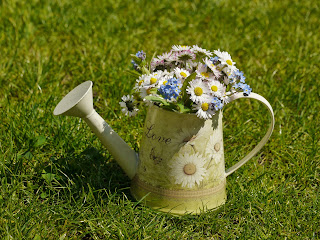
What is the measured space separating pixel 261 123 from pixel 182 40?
1.22 metres

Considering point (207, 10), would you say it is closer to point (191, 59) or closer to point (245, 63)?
point (245, 63)

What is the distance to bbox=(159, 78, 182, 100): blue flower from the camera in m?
1.55

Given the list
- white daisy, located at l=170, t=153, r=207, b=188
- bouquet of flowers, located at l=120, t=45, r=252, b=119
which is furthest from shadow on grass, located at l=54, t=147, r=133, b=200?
bouquet of flowers, located at l=120, t=45, r=252, b=119

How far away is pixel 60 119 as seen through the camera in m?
2.23

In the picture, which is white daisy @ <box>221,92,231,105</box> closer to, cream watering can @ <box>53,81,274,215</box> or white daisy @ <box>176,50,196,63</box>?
cream watering can @ <box>53,81,274,215</box>

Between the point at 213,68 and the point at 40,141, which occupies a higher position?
the point at 213,68

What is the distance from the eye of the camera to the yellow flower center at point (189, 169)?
1718mm

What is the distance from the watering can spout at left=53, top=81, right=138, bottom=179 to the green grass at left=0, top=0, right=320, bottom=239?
0.43 feet

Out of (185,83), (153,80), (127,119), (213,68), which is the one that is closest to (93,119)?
(153,80)

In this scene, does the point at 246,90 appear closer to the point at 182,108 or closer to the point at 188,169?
the point at 182,108

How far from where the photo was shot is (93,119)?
68.5 inches

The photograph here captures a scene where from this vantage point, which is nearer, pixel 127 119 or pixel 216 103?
pixel 216 103

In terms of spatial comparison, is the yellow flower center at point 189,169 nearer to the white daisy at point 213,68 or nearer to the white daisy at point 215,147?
the white daisy at point 215,147

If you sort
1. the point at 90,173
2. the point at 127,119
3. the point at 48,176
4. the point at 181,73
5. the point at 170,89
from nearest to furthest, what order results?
the point at 170,89 < the point at 181,73 < the point at 48,176 < the point at 90,173 < the point at 127,119
